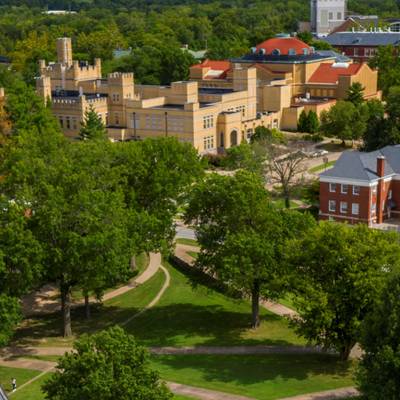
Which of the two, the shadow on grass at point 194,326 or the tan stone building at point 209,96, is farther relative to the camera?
the tan stone building at point 209,96

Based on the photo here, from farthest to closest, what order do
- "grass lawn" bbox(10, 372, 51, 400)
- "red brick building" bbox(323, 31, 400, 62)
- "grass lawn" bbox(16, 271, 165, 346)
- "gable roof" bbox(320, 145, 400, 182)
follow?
"red brick building" bbox(323, 31, 400, 62), "gable roof" bbox(320, 145, 400, 182), "grass lawn" bbox(16, 271, 165, 346), "grass lawn" bbox(10, 372, 51, 400)

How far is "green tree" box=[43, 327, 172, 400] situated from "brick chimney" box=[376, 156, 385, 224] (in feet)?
123

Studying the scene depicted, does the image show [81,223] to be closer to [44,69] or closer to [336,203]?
[336,203]

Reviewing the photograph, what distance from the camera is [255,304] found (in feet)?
143

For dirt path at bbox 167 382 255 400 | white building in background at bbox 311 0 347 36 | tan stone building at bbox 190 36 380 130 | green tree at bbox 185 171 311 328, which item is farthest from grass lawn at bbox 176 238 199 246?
white building in background at bbox 311 0 347 36

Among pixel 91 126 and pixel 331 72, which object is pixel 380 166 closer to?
pixel 91 126

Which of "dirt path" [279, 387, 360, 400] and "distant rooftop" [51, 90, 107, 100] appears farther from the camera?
"distant rooftop" [51, 90, 107, 100]

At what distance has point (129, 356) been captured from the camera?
28.5 metres

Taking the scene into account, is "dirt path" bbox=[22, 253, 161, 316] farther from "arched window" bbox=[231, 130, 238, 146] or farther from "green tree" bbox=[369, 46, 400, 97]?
"green tree" bbox=[369, 46, 400, 97]

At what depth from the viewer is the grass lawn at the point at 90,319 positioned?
1709 inches

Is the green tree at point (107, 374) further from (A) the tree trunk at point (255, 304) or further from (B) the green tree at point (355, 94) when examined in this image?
(B) the green tree at point (355, 94)

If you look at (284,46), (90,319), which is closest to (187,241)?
(90,319)

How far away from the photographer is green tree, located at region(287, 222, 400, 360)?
36594 millimetres

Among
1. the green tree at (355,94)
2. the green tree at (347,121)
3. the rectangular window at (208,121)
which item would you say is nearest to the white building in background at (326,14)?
the green tree at (355,94)
